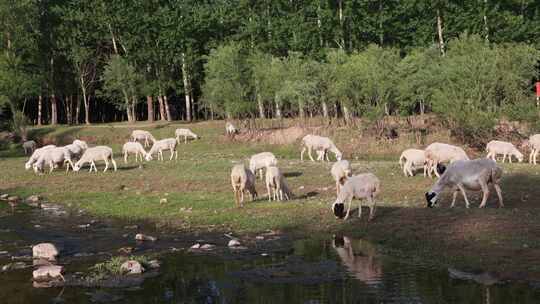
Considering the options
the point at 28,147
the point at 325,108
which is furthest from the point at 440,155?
the point at 28,147

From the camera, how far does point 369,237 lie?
23.2 metres

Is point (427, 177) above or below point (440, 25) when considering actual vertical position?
below

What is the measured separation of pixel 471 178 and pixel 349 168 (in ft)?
24.6

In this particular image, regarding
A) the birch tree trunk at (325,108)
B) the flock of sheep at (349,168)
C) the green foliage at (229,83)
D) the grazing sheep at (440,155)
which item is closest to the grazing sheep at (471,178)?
the flock of sheep at (349,168)

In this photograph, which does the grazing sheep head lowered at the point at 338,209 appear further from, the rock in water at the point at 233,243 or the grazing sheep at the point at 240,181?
the grazing sheep at the point at 240,181

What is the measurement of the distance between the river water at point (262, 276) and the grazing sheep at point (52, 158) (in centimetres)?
1921

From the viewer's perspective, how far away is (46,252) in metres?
21.9

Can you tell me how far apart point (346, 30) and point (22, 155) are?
123ft

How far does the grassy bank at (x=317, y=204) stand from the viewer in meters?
20.7

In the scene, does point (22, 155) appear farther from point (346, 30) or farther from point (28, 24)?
point (346, 30)

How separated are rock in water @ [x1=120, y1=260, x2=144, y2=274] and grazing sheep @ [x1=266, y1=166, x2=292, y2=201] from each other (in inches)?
427

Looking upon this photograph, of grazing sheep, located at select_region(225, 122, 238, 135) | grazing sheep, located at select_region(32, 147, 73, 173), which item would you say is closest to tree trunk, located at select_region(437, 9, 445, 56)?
grazing sheep, located at select_region(225, 122, 238, 135)

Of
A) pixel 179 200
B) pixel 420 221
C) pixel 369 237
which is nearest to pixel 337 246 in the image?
pixel 369 237

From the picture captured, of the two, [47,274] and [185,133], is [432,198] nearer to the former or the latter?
[47,274]
